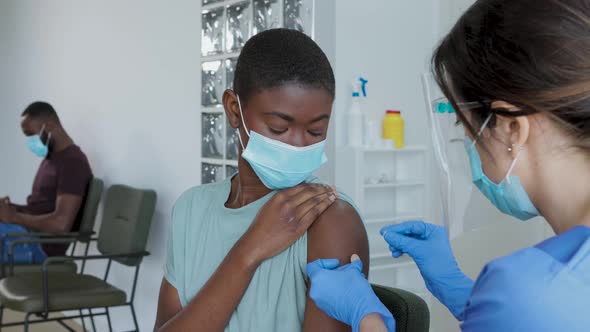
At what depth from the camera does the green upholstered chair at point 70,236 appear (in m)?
3.02

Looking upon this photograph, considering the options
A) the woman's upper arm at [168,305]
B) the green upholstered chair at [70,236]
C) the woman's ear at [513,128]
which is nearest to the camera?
the woman's ear at [513,128]

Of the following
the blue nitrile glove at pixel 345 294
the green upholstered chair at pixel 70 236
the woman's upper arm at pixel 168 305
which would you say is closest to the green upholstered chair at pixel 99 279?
the green upholstered chair at pixel 70 236

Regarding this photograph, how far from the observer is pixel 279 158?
1.20m

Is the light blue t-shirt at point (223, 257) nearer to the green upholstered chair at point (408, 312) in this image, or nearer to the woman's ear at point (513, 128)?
the green upholstered chair at point (408, 312)

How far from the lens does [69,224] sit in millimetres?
3207

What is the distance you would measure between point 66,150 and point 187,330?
2.51 metres

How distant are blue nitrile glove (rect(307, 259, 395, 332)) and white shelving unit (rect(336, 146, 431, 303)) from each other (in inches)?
55.6

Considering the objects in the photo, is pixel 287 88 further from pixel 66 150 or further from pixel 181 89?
pixel 66 150

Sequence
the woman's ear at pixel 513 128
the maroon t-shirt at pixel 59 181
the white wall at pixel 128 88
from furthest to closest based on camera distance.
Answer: the maroon t-shirt at pixel 59 181 < the white wall at pixel 128 88 < the woman's ear at pixel 513 128

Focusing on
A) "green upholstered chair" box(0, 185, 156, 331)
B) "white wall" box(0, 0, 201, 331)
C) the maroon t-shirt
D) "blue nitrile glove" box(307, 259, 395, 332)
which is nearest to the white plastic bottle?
"white wall" box(0, 0, 201, 331)

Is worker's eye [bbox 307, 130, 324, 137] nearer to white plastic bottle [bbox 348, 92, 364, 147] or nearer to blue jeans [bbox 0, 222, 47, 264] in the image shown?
white plastic bottle [bbox 348, 92, 364, 147]

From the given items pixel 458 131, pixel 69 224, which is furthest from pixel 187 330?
pixel 69 224

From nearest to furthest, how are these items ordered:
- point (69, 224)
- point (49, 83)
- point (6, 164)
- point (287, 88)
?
point (287, 88), point (69, 224), point (49, 83), point (6, 164)

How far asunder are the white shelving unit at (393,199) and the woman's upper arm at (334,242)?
1.31 m
